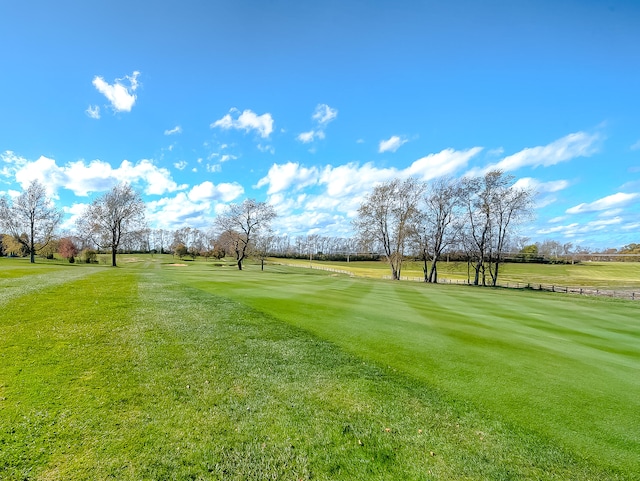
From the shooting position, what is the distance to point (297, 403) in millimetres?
4680

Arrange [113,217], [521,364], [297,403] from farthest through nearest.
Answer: [113,217]
[521,364]
[297,403]

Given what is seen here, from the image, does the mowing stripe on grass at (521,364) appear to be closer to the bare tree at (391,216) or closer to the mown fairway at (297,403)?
the mown fairway at (297,403)

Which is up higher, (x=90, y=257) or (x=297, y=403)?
(x=90, y=257)

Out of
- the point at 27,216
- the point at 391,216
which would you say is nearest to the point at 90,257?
Answer: the point at 27,216

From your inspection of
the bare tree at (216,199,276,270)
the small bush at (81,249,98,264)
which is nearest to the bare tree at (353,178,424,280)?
the bare tree at (216,199,276,270)

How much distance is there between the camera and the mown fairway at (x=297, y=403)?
3.40m

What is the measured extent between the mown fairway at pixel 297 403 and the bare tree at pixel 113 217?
45328 millimetres

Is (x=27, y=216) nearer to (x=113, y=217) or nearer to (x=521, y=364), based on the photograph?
(x=113, y=217)

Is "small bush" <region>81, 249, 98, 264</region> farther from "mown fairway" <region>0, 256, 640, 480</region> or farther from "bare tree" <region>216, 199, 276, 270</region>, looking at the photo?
"mown fairway" <region>0, 256, 640, 480</region>

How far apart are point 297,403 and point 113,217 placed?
53.9m

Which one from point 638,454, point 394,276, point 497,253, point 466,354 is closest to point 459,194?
point 497,253

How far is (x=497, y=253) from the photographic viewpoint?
42438mm

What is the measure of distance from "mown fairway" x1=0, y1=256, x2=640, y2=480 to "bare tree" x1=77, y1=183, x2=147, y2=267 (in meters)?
45.3

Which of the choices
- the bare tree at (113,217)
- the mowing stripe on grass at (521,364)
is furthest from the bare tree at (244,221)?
the mowing stripe on grass at (521,364)
